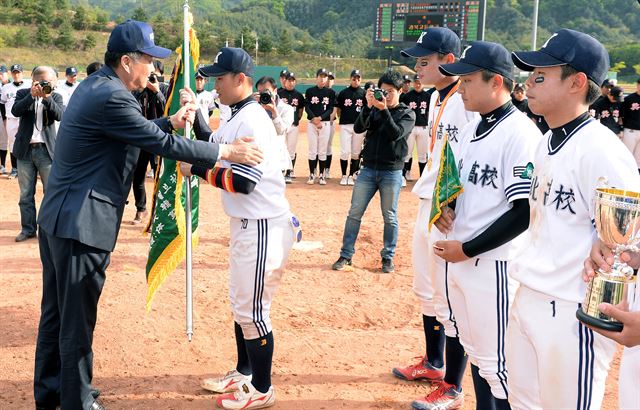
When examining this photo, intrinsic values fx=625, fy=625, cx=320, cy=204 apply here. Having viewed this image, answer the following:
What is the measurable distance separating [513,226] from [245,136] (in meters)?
1.82

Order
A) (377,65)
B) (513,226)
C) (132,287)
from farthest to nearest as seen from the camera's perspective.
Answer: (377,65)
(132,287)
(513,226)

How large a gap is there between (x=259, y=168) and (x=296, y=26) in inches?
4343

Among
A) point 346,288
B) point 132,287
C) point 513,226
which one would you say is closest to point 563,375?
point 513,226

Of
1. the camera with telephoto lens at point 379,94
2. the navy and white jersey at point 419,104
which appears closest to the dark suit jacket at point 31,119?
the camera with telephoto lens at point 379,94

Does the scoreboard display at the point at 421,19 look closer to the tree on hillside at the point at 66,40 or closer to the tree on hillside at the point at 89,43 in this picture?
the tree on hillside at the point at 89,43

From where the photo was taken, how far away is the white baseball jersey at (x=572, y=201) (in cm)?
261

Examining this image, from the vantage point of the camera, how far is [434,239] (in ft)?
13.5

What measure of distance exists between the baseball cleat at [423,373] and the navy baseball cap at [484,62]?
2430 mm

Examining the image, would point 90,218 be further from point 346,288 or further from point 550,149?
point 346,288

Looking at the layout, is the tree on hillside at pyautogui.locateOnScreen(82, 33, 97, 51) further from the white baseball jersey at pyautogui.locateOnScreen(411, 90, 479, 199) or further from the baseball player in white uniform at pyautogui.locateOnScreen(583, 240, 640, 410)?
the baseball player in white uniform at pyautogui.locateOnScreen(583, 240, 640, 410)

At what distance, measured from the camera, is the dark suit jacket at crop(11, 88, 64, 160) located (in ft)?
28.1

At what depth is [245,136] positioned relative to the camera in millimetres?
4160

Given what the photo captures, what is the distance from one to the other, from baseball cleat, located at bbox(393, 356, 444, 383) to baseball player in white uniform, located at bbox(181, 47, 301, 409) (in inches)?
46.2

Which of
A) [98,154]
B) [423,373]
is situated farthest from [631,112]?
[98,154]
